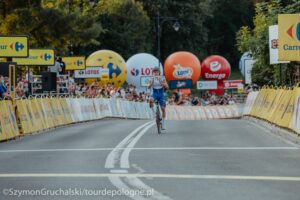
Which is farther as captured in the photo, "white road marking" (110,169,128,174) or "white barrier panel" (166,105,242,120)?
"white barrier panel" (166,105,242,120)

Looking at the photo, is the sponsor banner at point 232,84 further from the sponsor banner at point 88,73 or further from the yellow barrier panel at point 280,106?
the yellow barrier panel at point 280,106

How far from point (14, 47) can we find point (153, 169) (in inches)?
554

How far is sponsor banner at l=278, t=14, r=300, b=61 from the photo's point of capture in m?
23.1

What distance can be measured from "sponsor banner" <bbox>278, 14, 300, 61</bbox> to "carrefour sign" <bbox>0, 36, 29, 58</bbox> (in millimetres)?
8488

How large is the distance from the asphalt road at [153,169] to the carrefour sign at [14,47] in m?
6.79

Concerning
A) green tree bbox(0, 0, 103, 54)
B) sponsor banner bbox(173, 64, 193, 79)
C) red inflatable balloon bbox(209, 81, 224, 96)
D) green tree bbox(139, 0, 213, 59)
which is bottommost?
red inflatable balloon bbox(209, 81, 224, 96)

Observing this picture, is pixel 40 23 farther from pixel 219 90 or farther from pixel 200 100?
pixel 219 90

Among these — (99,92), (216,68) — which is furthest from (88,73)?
(216,68)

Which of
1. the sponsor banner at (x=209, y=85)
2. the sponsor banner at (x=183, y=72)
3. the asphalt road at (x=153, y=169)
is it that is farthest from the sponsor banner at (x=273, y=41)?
the sponsor banner at (x=209, y=85)

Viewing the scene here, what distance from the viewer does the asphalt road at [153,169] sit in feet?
29.5

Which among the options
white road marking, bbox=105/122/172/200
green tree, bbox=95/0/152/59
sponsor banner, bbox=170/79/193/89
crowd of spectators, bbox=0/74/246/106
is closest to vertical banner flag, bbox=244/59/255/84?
crowd of spectators, bbox=0/74/246/106

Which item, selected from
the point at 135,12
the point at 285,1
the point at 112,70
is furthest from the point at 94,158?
the point at 135,12

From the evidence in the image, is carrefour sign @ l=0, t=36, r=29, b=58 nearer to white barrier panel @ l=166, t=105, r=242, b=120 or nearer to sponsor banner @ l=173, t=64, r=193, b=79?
white barrier panel @ l=166, t=105, r=242, b=120

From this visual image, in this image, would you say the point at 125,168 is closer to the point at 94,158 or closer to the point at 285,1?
the point at 94,158
